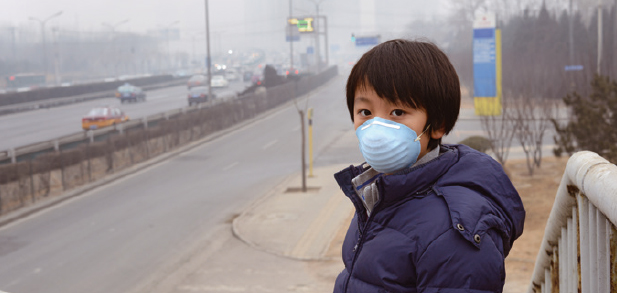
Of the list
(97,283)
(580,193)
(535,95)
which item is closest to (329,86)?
(535,95)

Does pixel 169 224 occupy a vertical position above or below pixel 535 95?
below

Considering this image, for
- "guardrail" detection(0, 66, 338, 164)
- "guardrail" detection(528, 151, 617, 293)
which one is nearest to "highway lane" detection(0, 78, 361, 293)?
"guardrail" detection(0, 66, 338, 164)

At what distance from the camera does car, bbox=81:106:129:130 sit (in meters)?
39.5

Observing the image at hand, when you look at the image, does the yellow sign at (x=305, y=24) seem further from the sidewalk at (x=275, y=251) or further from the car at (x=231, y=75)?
the sidewalk at (x=275, y=251)

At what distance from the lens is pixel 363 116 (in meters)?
2.31

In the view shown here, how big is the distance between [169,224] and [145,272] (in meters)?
4.39

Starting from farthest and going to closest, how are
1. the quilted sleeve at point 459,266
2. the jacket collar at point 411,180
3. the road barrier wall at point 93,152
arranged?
1. the road barrier wall at point 93,152
2. the jacket collar at point 411,180
3. the quilted sleeve at point 459,266

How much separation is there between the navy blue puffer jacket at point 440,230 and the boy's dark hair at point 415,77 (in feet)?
0.53

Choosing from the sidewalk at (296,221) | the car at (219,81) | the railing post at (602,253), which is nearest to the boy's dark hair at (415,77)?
the railing post at (602,253)

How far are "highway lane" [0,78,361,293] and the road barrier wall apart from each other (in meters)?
1.30

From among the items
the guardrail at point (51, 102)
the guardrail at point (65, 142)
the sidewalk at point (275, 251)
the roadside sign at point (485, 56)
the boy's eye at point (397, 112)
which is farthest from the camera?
the guardrail at point (51, 102)

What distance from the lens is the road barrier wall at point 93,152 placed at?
2236cm

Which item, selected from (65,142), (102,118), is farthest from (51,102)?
(65,142)

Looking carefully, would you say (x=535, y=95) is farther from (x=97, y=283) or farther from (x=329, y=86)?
(x=329, y=86)
